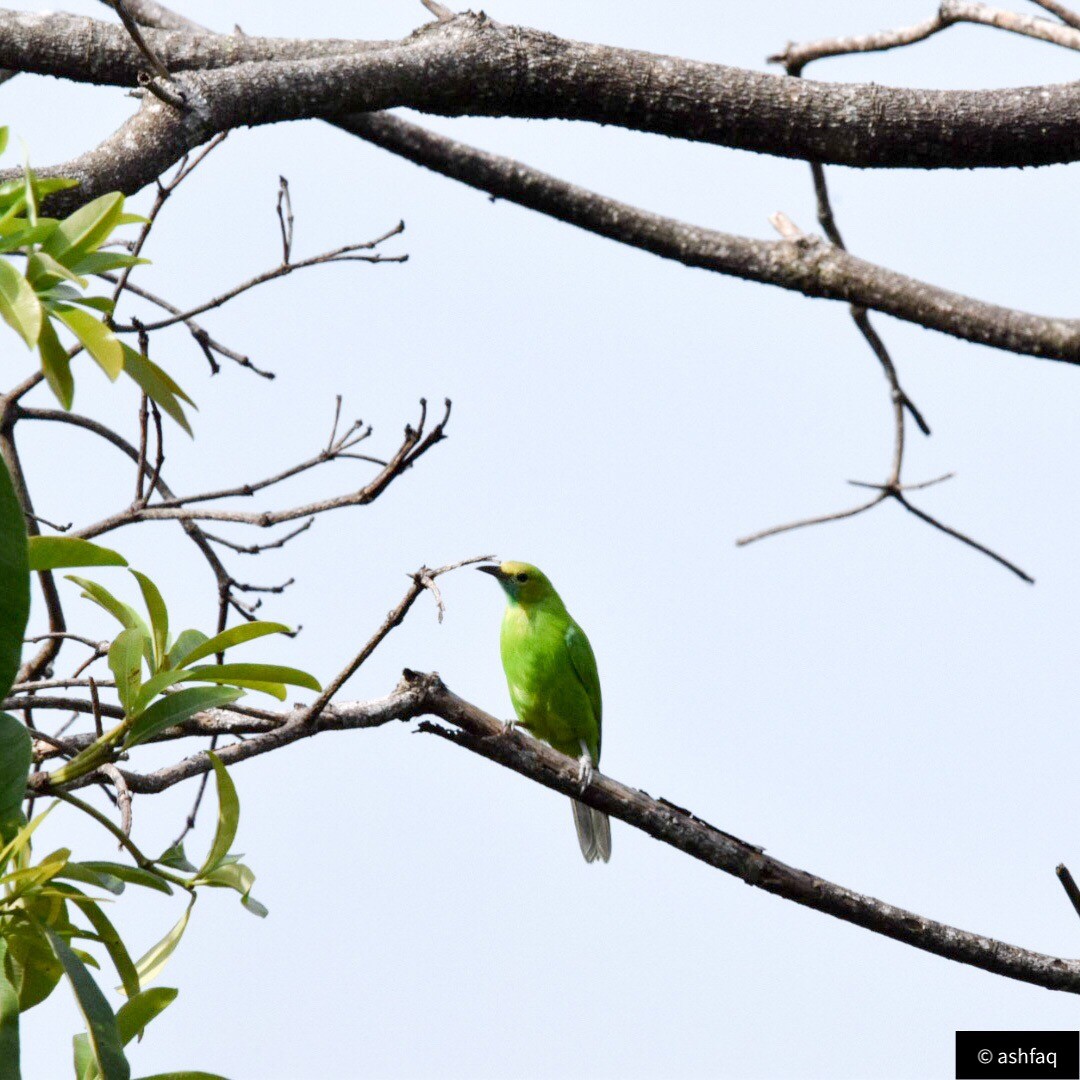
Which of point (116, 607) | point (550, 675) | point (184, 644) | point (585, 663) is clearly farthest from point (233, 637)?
point (585, 663)

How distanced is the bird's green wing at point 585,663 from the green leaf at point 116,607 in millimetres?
4899

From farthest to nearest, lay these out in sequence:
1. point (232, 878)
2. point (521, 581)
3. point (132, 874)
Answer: point (521, 581)
point (232, 878)
point (132, 874)

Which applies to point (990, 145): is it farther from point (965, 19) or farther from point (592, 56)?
point (965, 19)

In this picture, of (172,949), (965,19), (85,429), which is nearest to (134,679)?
(172,949)

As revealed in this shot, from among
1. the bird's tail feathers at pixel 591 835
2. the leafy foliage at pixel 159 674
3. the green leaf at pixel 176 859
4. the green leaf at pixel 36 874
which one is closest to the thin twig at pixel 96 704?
the leafy foliage at pixel 159 674

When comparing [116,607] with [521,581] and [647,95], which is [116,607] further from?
[521,581]

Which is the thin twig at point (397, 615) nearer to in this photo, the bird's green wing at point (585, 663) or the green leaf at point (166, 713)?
the green leaf at point (166, 713)

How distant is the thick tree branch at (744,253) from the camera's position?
13.8 ft

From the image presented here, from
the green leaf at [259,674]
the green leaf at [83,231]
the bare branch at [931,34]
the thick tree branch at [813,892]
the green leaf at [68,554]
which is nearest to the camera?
the green leaf at [83,231]

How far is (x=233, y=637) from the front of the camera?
214cm

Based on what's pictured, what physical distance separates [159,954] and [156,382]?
1.00 m

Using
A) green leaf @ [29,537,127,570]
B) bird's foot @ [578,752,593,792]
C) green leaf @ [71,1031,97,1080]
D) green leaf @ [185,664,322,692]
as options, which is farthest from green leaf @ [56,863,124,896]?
bird's foot @ [578,752,593,792]

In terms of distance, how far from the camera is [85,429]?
431cm

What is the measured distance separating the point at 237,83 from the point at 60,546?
5.20 ft
